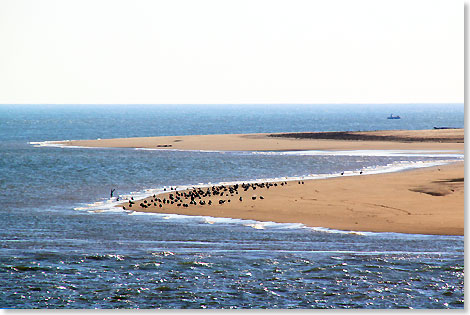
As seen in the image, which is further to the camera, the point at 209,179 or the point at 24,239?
the point at 209,179

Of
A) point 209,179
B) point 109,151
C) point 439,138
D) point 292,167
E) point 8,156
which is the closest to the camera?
point 209,179

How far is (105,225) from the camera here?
32.3 meters

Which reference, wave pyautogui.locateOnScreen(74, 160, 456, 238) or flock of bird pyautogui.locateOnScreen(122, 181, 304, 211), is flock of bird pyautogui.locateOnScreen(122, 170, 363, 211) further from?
wave pyautogui.locateOnScreen(74, 160, 456, 238)

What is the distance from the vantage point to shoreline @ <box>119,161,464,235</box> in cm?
3112

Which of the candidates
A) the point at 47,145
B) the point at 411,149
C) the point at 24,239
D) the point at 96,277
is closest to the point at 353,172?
the point at 411,149

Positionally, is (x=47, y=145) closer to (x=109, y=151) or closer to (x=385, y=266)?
(x=109, y=151)

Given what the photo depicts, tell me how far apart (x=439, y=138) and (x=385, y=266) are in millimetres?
70944

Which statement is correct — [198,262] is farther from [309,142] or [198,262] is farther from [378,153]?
[309,142]

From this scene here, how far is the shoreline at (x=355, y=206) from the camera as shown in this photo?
1225 inches

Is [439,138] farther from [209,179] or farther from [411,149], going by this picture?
[209,179]

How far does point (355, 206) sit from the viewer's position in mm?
35750

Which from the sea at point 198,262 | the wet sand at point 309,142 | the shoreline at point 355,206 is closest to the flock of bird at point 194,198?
the shoreline at point 355,206

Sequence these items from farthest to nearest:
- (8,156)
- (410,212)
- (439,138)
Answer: (439,138) < (8,156) < (410,212)

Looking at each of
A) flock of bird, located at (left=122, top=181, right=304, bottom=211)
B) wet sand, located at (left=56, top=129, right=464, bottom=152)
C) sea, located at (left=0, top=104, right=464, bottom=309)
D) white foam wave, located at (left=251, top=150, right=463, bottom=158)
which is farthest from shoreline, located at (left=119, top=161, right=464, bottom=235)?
wet sand, located at (left=56, top=129, right=464, bottom=152)
